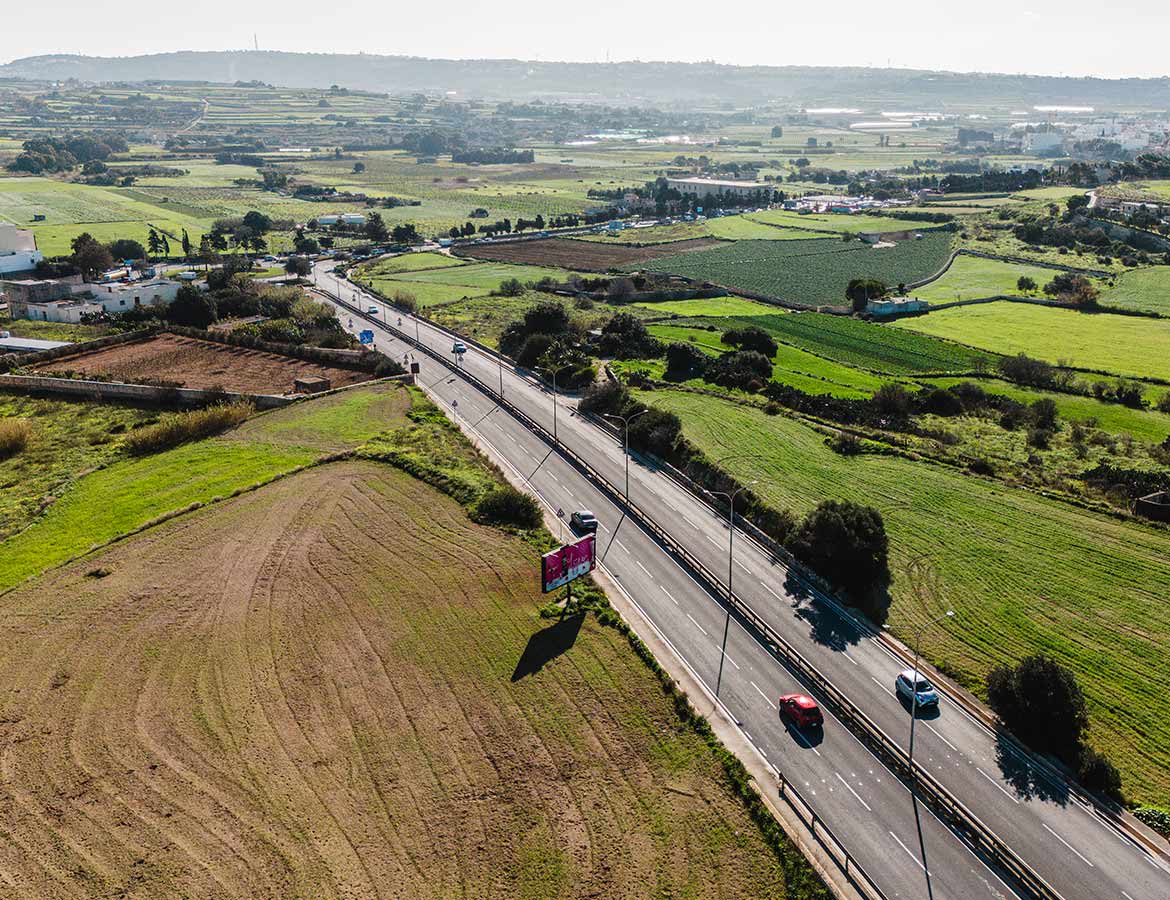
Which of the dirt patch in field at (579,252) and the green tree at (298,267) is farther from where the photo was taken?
the dirt patch in field at (579,252)

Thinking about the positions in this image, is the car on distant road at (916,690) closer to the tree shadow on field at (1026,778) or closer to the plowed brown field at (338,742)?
the tree shadow on field at (1026,778)

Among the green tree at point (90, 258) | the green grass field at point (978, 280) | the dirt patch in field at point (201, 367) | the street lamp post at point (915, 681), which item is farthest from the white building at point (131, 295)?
the green grass field at point (978, 280)

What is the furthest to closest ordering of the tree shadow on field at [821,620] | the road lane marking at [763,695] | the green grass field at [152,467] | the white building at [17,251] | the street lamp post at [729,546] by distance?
the white building at [17,251]
the green grass field at [152,467]
the tree shadow on field at [821,620]
the street lamp post at [729,546]
the road lane marking at [763,695]

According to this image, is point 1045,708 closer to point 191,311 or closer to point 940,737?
point 940,737

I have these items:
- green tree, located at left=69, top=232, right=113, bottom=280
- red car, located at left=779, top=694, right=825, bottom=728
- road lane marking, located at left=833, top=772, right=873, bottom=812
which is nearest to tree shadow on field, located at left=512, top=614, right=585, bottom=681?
Result: red car, located at left=779, top=694, right=825, bottom=728

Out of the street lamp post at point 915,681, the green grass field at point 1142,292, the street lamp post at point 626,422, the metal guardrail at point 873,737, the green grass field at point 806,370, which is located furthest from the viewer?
the green grass field at point 1142,292

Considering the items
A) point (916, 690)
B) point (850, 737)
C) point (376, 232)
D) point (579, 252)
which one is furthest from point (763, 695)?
point (376, 232)

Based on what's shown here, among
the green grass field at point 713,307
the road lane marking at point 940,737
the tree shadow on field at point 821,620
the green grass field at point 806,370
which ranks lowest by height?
the road lane marking at point 940,737
